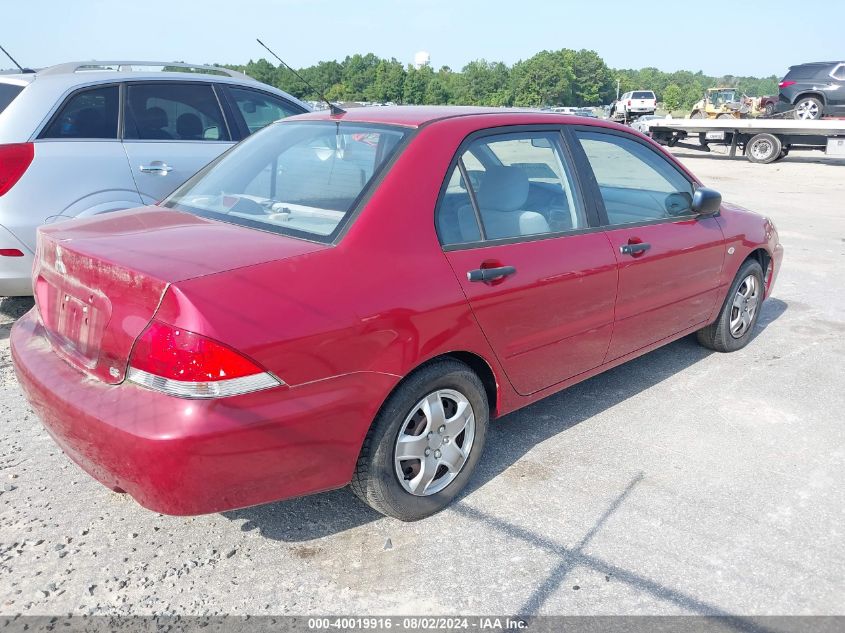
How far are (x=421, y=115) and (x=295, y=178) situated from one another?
0.64 m

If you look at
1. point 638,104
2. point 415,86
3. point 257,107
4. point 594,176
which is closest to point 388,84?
point 415,86

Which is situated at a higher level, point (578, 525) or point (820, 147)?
point (820, 147)

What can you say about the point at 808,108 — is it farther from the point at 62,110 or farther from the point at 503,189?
the point at 62,110

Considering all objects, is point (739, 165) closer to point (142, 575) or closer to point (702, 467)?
point (702, 467)

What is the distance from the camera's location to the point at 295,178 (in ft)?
10.5

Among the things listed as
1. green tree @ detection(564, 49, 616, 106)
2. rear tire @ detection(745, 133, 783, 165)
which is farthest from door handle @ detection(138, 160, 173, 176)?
green tree @ detection(564, 49, 616, 106)

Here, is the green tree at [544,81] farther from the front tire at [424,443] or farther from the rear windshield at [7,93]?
the front tire at [424,443]

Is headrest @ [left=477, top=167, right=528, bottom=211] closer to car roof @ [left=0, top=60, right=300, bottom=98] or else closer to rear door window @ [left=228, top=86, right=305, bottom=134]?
rear door window @ [left=228, top=86, right=305, bottom=134]

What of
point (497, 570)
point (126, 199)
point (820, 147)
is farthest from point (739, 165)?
point (497, 570)

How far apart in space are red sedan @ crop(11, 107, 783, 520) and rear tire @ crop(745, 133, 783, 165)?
1858cm

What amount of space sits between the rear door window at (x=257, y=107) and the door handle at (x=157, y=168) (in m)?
1.00

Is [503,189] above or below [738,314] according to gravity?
above

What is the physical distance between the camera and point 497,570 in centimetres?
267

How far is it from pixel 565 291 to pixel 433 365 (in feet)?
2.85
